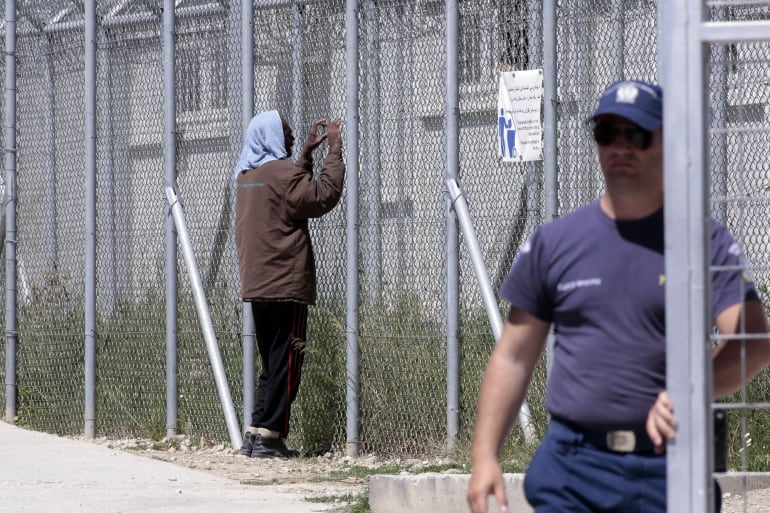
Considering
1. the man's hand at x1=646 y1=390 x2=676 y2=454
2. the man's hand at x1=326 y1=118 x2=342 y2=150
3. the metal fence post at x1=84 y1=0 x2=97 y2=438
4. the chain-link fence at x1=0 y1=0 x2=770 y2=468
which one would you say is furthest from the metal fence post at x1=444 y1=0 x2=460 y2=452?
the man's hand at x1=646 y1=390 x2=676 y2=454

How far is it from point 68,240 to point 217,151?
1735 millimetres

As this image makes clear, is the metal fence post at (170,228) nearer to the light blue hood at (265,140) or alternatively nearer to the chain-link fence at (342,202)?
the chain-link fence at (342,202)

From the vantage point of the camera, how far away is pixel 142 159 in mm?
11461

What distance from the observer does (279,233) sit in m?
9.70

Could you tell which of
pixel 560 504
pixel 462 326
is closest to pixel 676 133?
pixel 560 504

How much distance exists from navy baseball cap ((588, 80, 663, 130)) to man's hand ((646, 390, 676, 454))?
2.20 feet

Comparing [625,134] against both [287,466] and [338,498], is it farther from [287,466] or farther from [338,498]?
[287,466]

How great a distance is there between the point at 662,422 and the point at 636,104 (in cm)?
79

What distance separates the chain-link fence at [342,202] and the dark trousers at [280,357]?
1.15 ft

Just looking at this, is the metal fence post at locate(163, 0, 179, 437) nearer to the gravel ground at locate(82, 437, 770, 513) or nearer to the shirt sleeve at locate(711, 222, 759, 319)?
the gravel ground at locate(82, 437, 770, 513)

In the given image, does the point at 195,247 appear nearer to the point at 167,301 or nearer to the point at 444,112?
the point at 167,301

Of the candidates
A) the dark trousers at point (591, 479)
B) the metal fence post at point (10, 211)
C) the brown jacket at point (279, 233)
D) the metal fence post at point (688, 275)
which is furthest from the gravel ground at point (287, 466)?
the metal fence post at point (688, 275)

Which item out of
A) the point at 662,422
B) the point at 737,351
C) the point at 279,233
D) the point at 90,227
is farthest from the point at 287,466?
the point at 662,422

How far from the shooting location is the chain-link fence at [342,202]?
29.6 feet
